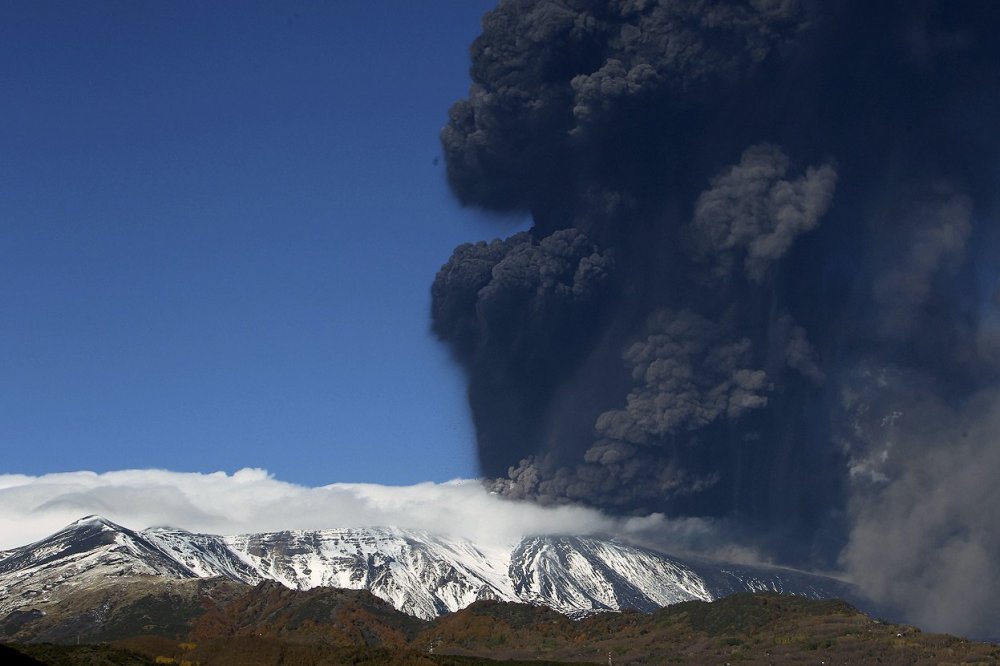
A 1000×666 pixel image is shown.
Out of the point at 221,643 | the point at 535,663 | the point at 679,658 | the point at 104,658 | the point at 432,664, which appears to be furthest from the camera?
the point at 679,658

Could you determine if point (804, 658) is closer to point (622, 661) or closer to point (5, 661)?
point (622, 661)

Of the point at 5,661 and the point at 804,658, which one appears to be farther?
the point at 804,658

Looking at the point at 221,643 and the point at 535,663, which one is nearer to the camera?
the point at 221,643

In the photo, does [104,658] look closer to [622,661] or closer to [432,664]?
[432,664]

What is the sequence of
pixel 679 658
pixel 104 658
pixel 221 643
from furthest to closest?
1. pixel 679 658
2. pixel 221 643
3. pixel 104 658

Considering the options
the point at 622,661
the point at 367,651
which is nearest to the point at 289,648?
the point at 367,651

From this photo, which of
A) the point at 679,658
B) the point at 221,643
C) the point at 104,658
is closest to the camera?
the point at 104,658

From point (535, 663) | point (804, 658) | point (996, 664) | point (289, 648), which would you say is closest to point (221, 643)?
point (289, 648)

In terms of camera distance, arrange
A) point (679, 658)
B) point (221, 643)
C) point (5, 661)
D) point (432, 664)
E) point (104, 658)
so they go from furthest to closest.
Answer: point (679, 658) → point (221, 643) → point (432, 664) → point (104, 658) → point (5, 661)
